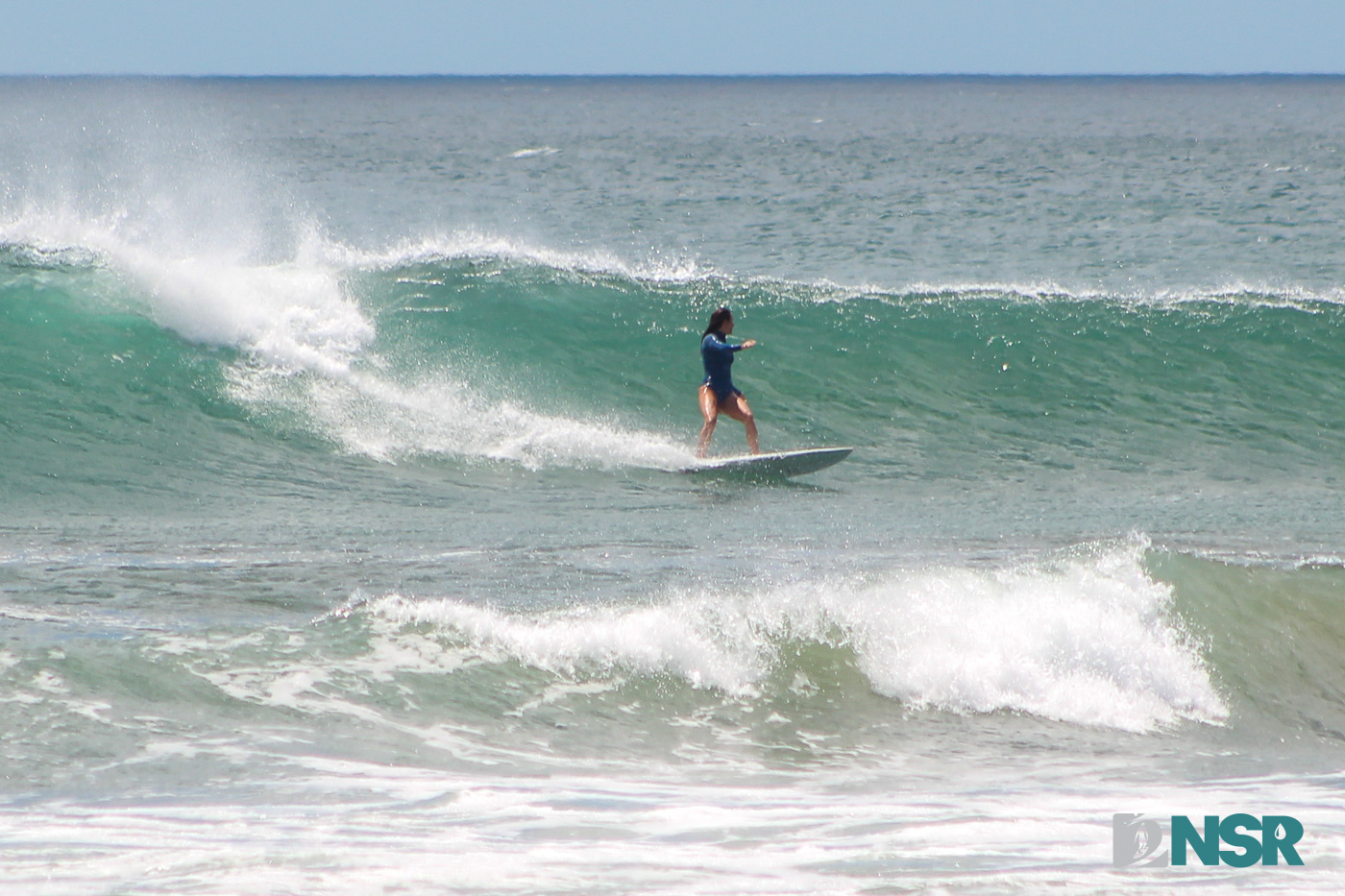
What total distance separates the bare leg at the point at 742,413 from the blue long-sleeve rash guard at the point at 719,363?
60 mm

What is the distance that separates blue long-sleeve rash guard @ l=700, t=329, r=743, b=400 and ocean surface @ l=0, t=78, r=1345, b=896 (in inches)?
25.7

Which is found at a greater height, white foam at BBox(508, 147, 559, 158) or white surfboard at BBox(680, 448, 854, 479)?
white foam at BBox(508, 147, 559, 158)

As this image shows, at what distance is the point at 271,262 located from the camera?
15297 mm

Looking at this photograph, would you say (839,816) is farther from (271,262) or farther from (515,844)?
(271,262)

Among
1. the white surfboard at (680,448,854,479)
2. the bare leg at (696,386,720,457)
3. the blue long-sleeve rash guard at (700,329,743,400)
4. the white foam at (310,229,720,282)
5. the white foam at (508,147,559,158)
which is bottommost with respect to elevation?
the white surfboard at (680,448,854,479)

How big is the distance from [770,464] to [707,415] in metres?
0.79

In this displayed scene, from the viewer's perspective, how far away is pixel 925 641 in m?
6.55

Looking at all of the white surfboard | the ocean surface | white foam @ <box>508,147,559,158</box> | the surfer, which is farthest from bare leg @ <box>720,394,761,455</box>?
white foam @ <box>508,147,559,158</box>

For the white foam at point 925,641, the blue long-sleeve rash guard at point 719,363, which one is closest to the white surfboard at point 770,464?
the blue long-sleeve rash guard at point 719,363

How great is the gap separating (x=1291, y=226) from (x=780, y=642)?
2543cm

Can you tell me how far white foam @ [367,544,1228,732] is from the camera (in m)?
6.27

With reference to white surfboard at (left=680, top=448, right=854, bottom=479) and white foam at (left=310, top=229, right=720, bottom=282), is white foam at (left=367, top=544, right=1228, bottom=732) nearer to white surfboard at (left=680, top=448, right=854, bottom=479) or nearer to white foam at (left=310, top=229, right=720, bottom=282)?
white surfboard at (left=680, top=448, right=854, bottom=479)

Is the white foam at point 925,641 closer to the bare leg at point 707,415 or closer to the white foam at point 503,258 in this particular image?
the bare leg at point 707,415

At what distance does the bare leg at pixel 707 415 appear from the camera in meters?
11.1
